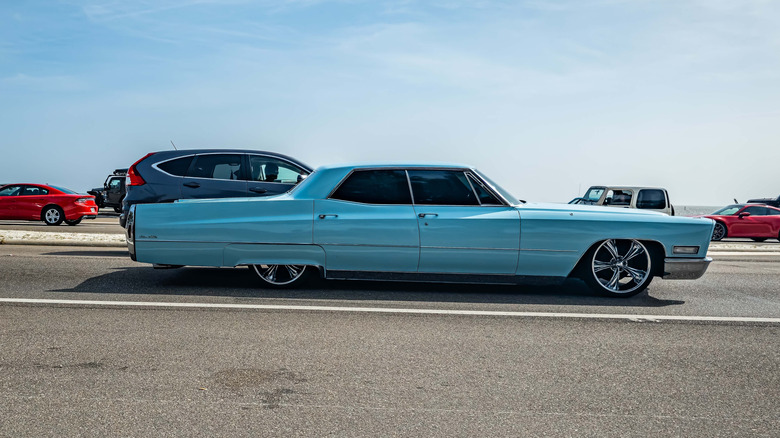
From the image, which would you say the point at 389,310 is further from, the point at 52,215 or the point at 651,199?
the point at 52,215

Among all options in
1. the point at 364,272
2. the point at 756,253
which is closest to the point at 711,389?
the point at 364,272

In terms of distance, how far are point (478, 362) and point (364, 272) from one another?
2.93 meters

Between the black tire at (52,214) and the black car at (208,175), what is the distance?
1252 cm

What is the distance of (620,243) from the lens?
737cm

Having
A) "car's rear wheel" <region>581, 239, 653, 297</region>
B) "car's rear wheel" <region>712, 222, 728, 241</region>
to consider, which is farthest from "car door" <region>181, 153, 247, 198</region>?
"car's rear wheel" <region>712, 222, 728, 241</region>

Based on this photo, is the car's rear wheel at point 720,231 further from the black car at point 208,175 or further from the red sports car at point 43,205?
the red sports car at point 43,205

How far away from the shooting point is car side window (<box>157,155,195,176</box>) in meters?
10.7

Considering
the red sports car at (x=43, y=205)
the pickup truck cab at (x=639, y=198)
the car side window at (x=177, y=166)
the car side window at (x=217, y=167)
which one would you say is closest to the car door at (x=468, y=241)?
the car side window at (x=217, y=167)

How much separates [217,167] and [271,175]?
848 millimetres

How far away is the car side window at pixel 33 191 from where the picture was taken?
21781mm

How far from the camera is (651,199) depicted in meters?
19.1

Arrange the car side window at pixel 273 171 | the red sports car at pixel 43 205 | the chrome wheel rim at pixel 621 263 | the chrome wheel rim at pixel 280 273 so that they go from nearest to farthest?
the chrome wheel rim at pixel 621 263 < the chrome wheel rim at pixel 280 273 < the car side window at pixel 273 171 < the red sports car at pixel 43 205

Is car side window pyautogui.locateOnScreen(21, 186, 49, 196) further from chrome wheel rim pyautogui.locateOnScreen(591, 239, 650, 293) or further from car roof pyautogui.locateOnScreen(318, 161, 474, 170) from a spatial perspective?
chrome wheel rim pyautogui.locateOnScreen(591, 239, 650, 293)

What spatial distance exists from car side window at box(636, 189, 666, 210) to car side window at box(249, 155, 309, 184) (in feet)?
37.9
